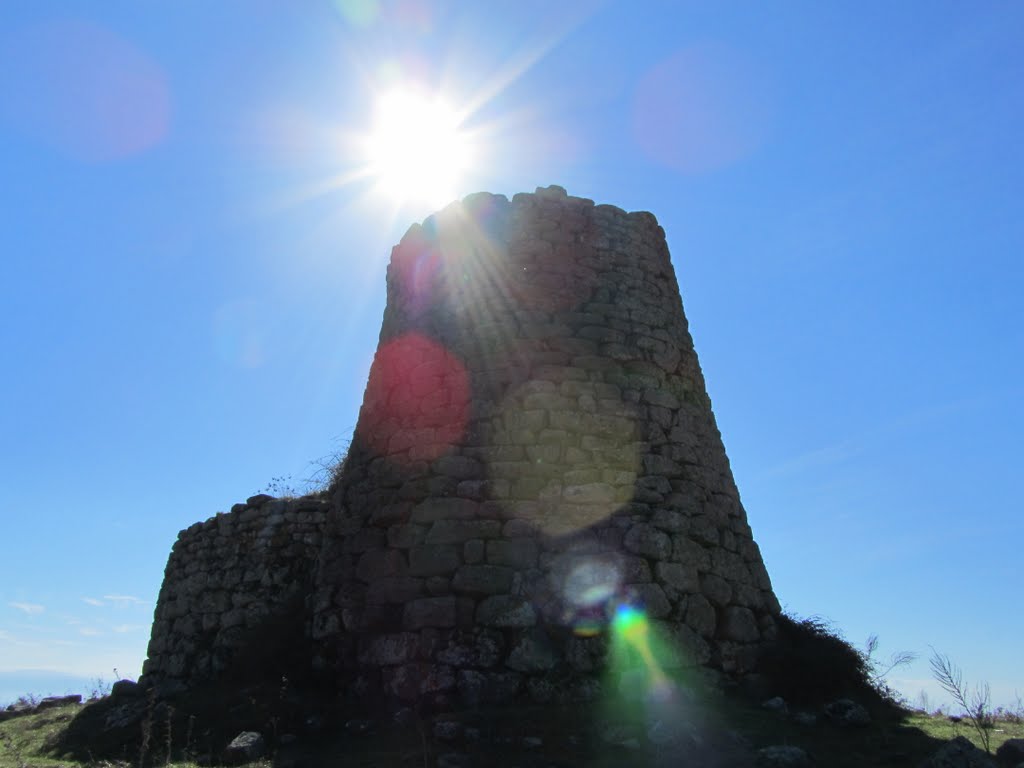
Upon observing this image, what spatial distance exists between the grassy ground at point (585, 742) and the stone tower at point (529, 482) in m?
0.47

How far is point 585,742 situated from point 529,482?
6.92 feet

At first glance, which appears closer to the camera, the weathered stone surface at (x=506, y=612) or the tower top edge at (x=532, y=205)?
the weathered stone surface at (x=506, y=612)

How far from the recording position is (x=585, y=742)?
521 centimetres

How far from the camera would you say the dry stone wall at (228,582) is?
9.45 m

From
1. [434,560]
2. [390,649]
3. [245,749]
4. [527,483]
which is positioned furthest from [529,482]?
[245,749]

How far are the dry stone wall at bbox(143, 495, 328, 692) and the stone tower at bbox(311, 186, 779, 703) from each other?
204 cm

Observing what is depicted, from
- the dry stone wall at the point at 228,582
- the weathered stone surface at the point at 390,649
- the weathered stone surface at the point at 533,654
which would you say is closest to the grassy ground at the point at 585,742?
the weathered stone surface at the point at 533,654

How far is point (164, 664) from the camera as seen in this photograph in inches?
397

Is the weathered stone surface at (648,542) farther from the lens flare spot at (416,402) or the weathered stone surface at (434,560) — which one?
the lens flare spot at (416,402)

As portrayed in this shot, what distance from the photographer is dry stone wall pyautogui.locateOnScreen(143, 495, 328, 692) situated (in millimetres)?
9453

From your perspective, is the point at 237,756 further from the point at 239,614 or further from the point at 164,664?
the point at 164,664

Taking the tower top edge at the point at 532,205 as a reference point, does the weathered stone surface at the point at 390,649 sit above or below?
below

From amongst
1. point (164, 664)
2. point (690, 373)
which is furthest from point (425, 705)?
point (164, 664)

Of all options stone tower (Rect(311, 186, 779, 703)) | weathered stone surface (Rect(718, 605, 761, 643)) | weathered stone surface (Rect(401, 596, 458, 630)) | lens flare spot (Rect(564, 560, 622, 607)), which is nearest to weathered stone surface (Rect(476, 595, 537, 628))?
stone tower (Rect(311, 186, 779, 703))
